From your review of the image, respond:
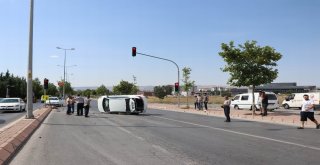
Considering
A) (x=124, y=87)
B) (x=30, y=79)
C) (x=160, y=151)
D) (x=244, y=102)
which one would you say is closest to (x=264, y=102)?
(x=244, y=102)

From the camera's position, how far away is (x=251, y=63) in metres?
32.8

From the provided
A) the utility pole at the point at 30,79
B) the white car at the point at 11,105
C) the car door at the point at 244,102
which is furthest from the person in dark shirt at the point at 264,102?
the white car at the point at 11,105

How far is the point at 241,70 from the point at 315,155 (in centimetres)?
2262

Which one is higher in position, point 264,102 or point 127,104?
point 264,102

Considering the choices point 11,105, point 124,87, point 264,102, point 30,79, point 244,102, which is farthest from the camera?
point 124,87

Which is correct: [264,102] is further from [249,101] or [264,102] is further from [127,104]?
[249,101]

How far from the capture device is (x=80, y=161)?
9.31 m

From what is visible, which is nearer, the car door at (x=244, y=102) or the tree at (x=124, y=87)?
the car door at (x=244, y=102)

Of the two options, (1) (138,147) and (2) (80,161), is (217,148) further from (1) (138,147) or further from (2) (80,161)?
(2) (80,161)

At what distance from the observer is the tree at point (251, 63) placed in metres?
32.5

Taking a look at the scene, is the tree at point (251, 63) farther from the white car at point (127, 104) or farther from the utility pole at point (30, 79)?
the utility pole at point (30, 79)

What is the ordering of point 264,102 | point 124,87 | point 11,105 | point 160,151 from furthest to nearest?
point 124,87 → point 11,105 → point 264,102 → point 160,151

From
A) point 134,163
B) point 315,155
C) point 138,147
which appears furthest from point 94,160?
point 315,155

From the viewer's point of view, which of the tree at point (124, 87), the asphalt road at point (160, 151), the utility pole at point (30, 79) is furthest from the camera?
the tree at point (124, 87)
